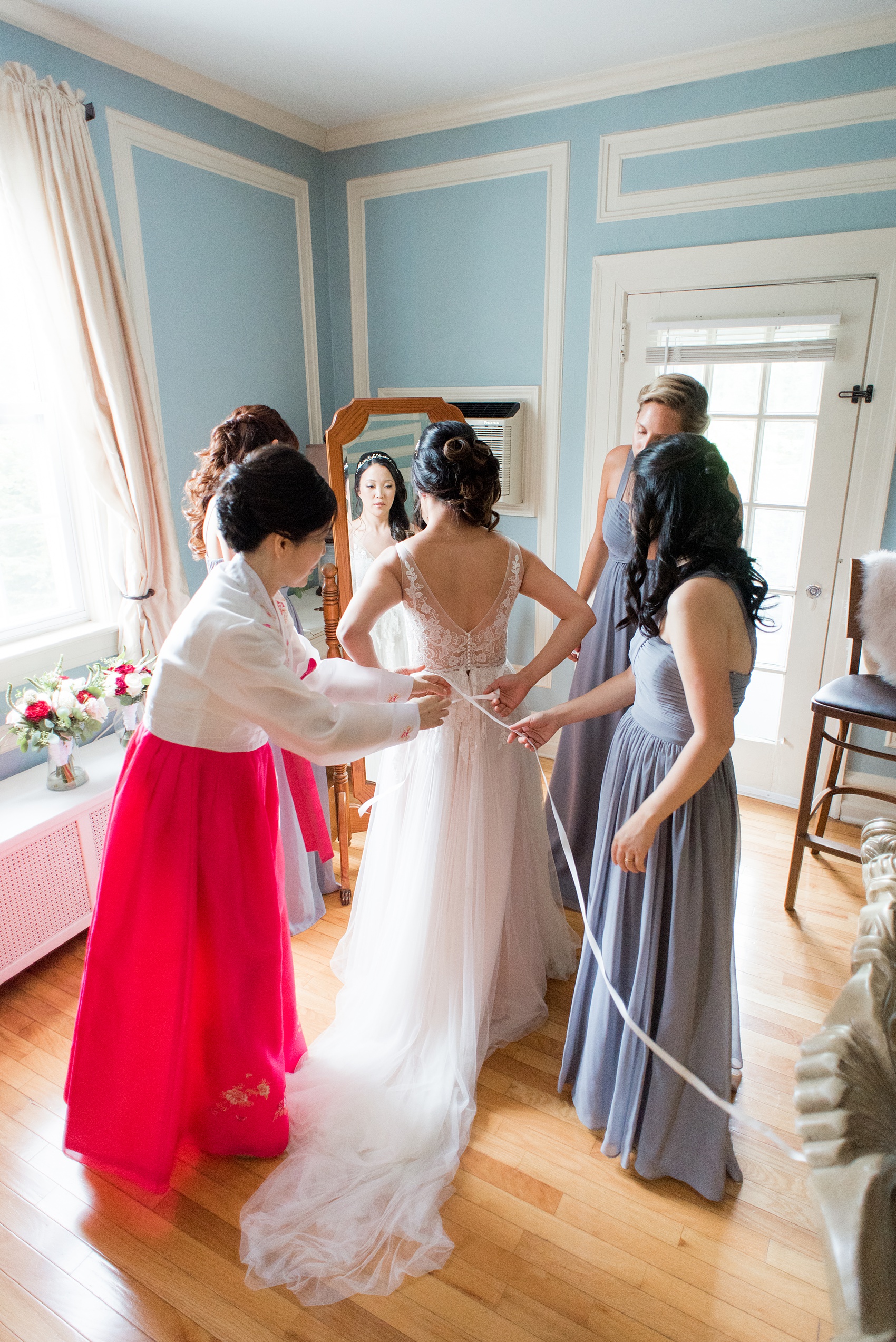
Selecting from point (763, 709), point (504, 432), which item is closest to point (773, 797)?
point (763, 709)

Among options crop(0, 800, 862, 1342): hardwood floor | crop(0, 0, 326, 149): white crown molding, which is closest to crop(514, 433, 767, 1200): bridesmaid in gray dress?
crop(0, 800, 862, 1342): hardwood floor

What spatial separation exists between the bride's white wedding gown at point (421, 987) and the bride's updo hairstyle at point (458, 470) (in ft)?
0.54

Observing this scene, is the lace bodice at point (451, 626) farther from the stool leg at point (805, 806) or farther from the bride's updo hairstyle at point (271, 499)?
the stool leg at point (805, 806)

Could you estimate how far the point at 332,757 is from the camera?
63.1 inches

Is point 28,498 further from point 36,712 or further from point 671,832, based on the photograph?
point 671,832

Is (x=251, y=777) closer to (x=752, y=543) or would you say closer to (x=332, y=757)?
(x=332, y=757)

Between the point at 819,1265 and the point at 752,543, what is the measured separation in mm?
2563

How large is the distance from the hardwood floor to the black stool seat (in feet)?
3.48

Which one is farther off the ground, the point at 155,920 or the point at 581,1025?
the point at 155,920

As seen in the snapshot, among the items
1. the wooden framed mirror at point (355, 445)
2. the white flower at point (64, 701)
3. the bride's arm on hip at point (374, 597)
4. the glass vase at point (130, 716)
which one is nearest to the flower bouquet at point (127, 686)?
the glass vase at point (130, 716)

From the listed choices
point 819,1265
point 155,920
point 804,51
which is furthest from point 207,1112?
point 804,51

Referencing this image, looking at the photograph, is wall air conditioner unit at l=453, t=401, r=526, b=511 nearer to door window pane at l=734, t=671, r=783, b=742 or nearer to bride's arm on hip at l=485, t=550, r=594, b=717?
door window pane at l=734, t=671, r=783, b=742

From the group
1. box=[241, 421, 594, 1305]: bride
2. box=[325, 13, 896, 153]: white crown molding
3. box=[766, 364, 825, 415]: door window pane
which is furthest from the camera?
box=[766, 364, 825, 415]: door window pane

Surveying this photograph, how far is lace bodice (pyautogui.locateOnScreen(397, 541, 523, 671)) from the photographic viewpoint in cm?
190
